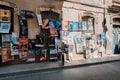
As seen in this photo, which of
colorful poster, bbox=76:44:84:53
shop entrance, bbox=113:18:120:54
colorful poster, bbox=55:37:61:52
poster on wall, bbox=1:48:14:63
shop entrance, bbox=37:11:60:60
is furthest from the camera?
shop entrance, bbox=113:18:120:54

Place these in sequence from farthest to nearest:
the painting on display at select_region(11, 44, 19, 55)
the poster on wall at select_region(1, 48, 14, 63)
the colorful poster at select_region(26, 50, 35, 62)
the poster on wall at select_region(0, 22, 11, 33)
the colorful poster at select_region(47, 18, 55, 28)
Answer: the colorful poster at select_region(47, 18, 55, 28) → the colorful poster at select_region(26, 50, 35, 62) → the painting on display at select_region(11, 44, 19, 55) → the poster on wall at select_region(0, 22, 11, 33) → the poster on wall at select_region(1, 48, 14, 63)

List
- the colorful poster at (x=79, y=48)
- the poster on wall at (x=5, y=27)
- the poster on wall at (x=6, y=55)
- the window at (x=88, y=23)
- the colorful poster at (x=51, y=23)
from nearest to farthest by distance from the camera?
the poster on wall at (x=6, y=55), the poster on wall at (x=5, y=27), the colorful poster at (x=51, y=23), the colorful poster at (x=79, y=48), the window at (x=88, y=23)

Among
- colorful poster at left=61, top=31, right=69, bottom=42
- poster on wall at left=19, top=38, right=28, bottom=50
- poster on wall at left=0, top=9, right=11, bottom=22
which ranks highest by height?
poster on wall at left=0, top=9, right=11, bottom=22

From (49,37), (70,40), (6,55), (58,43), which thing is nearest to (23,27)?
(6,55)

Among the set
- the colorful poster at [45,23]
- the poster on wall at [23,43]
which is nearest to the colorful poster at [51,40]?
the colorful poster at [45,23]

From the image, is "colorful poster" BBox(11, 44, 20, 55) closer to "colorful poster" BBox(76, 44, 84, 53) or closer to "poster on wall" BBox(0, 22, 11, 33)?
"poster on wall" BBox(0, 22, 11, 33)

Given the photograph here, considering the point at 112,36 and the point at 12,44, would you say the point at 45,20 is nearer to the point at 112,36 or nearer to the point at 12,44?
the point at 12,44

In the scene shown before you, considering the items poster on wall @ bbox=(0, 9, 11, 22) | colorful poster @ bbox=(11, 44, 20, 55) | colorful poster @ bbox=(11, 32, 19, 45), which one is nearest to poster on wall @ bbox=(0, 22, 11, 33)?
poster on wall @ bbox=(0, 9, 11, 22)

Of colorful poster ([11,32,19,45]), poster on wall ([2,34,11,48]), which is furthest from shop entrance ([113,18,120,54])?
poster on wall ([2,34,11,48])

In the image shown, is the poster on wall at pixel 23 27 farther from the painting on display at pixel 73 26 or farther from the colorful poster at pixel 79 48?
the colorful poster at pixel 79 48

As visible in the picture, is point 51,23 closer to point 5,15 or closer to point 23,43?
point 23,43

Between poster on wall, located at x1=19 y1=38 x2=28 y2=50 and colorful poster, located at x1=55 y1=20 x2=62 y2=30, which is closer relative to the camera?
poster on wall, located at x1=19 y1=38 x2=28 y2=50

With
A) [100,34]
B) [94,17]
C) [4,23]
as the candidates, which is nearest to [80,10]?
[94,17]

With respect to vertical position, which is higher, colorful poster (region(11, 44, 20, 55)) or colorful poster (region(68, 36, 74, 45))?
colorful poster (region(68, 36, 74, 45))
